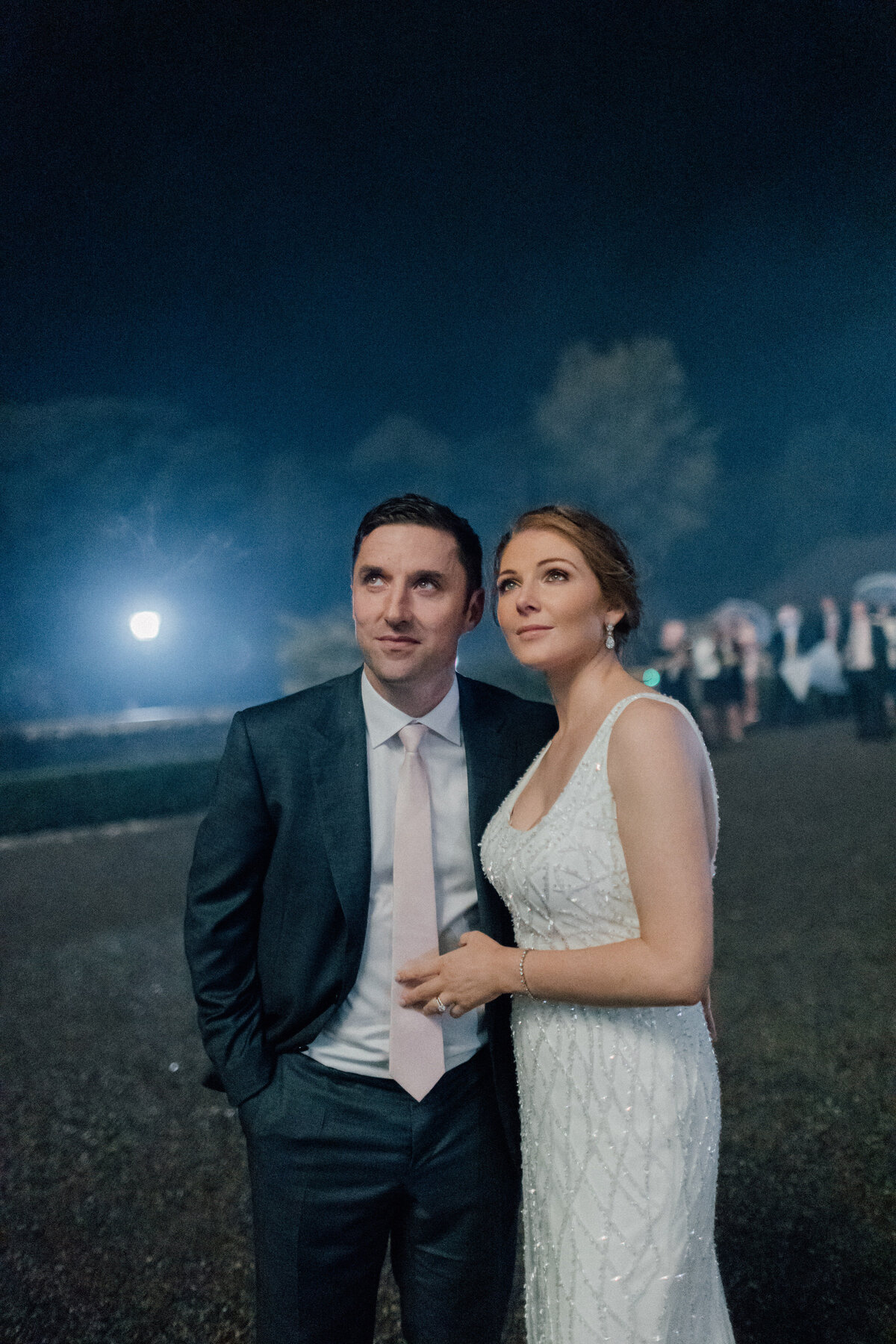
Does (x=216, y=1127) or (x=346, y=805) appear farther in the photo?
(x=216, y=1127)

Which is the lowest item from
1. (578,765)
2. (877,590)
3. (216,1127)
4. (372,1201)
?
(216,1127)

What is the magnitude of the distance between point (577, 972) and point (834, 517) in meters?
26.4

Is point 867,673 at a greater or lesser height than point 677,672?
lesser

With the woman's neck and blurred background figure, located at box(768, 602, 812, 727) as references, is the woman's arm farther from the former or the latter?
blurred background figure, located at box(768, 602, 812, 727)

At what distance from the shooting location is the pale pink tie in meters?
1.47

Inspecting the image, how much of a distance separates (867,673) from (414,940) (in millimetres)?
14589

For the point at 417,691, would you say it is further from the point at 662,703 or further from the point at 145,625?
the point at 145,625

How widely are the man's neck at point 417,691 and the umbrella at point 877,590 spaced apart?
18.1 meters

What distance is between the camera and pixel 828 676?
50.8 ft

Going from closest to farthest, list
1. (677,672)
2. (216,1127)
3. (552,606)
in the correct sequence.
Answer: (552,606)
(216,1127)
(677,672)

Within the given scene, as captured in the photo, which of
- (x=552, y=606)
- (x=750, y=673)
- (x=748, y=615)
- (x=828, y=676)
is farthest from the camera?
(x=748, y=615)

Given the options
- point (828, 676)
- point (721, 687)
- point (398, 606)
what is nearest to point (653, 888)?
point (398, 606)

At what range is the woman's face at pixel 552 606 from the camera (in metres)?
1.43

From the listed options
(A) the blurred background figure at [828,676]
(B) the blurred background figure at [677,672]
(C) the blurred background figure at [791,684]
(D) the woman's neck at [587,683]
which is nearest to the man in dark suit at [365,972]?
(D) the woman's neck at [587,683]
